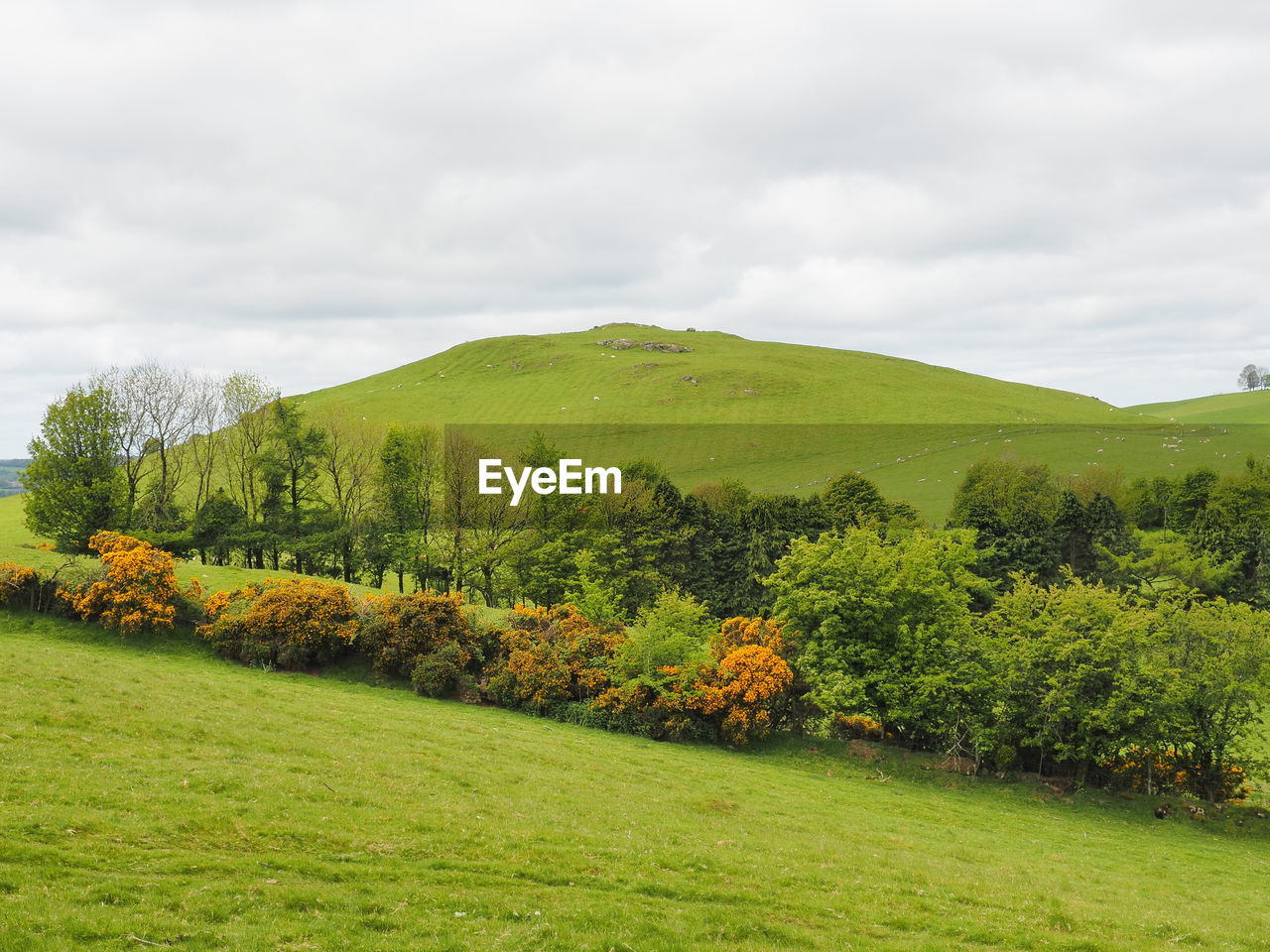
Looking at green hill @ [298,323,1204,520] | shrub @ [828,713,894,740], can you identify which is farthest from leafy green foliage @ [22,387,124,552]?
green hill @ [298,323,1204,520]

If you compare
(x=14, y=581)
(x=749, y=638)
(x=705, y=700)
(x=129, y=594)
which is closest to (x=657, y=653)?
(x=705, y=700)

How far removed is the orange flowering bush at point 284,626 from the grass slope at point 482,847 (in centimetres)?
749

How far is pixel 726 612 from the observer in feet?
289

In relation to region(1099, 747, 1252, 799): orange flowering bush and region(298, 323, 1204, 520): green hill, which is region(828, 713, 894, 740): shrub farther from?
region(298, 323, 1204, 520): green hill

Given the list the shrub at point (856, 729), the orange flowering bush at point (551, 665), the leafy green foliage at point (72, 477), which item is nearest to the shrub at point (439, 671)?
the orange flowering bush at point (551, 665)

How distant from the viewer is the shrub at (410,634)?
140 ft

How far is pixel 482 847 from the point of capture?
17.9m

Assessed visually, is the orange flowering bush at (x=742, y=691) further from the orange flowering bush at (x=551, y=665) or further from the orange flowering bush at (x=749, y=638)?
the orange flowering bush at (x=551, y=665)

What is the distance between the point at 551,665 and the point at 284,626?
14.9m

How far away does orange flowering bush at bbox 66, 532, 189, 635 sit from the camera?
4066cm

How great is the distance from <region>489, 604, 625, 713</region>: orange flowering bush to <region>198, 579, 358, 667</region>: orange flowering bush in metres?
9.09

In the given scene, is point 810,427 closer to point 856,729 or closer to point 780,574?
point 780,574

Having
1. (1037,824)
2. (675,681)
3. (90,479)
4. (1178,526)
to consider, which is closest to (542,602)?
(675,681)

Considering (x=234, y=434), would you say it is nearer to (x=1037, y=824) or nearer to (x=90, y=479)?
(x=90, y=479)
